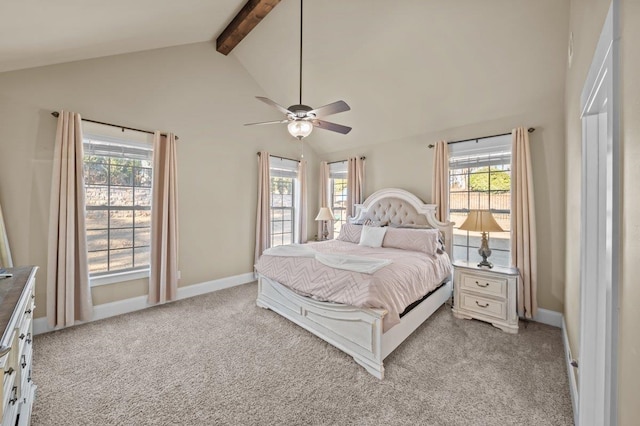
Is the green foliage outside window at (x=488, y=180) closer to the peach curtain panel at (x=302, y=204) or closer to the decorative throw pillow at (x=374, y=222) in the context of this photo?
the decorative throw pillow at (x=374, y=222)

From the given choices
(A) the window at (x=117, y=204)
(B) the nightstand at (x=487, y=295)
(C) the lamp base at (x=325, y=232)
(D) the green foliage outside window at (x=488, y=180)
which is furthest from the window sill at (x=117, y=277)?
(D) the green foliage outside window at (x=488, y=180)

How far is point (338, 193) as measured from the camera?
5488 millimetres

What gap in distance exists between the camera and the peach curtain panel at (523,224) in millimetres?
2972

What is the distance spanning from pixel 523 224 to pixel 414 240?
1246mm

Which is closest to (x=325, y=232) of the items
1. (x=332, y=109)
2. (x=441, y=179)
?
(x=441, y=179)

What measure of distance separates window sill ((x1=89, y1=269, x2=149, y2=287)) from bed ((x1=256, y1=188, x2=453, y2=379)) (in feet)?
5.25

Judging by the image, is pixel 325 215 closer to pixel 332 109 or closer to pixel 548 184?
pixel 332 109

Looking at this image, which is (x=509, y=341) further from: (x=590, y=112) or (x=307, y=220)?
(x=307, y=220)

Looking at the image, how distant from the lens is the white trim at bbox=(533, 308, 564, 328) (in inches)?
113

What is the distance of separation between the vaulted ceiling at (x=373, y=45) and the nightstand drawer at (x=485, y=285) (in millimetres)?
2094

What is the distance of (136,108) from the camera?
10.7 ft

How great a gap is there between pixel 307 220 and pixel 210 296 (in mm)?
2410

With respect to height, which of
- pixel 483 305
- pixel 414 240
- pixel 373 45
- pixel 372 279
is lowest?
pixel 483 305

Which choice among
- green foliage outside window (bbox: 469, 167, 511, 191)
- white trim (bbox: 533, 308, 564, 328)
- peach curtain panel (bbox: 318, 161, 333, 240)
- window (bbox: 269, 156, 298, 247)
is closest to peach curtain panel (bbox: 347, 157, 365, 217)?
peach curtain panel (bbox: 318, 161, 333, 240)
